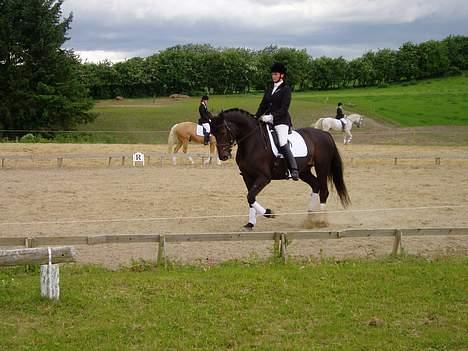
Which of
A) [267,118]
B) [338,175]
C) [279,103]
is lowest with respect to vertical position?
[338,175]

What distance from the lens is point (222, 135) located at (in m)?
10.2

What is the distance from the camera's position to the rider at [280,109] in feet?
34.3

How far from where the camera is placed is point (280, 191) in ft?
48.4

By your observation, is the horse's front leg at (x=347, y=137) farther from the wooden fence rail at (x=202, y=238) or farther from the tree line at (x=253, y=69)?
the tree line at (x=253, y=69)

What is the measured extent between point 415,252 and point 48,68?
98.1 ft

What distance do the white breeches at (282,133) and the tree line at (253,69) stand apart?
179 feet

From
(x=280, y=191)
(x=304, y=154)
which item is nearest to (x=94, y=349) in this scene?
(x=304, y=154)

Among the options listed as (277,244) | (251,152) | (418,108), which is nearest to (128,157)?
(251,152)

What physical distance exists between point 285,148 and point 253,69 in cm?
6579

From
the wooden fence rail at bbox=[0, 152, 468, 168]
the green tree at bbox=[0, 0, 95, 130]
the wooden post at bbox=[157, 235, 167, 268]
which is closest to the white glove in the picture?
the wooden post at bbox=[157, 235, 167, 268]

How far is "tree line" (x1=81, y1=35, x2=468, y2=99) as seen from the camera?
2613 inches

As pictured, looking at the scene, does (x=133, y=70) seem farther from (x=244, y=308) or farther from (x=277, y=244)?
(x=244, y=308)

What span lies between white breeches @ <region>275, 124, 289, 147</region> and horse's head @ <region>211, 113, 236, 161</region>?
884 millimetres

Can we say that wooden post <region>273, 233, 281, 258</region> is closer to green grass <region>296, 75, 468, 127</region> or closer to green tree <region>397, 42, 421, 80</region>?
green grass <region>296, 75, 468, 127</region>
